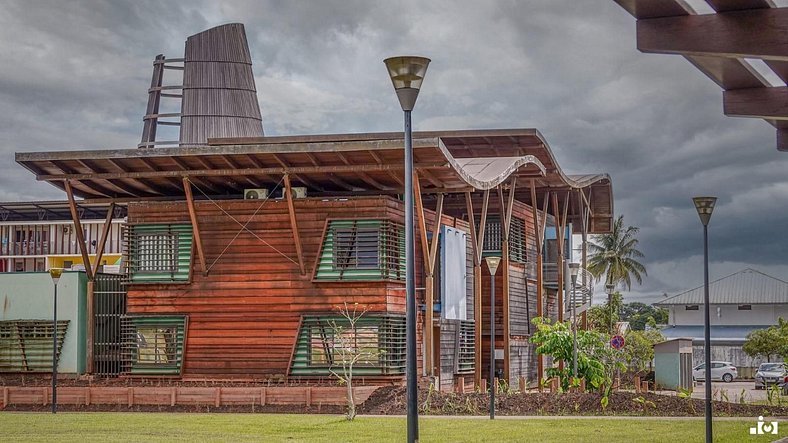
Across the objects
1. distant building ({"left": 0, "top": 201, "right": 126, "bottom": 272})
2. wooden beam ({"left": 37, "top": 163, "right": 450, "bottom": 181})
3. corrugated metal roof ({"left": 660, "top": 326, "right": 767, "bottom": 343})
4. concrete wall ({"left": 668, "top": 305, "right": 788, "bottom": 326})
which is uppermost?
distant building ({"left": 0, "top": 201, "right": 126, "bottom": 272})

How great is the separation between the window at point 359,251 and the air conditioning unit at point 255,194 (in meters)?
2.39

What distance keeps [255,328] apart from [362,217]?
4.76 m

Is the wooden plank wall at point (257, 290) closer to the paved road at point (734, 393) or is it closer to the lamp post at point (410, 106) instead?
the paved road at point (734, 393)

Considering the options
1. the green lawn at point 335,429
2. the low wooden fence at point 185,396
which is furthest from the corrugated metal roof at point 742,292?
the green lawn at point 335,429

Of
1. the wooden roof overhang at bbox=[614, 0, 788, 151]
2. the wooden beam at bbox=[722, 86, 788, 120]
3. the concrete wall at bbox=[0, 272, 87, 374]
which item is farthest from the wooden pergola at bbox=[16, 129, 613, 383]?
the wooden roof overhang at bbox=[614, 0, 788, 151]

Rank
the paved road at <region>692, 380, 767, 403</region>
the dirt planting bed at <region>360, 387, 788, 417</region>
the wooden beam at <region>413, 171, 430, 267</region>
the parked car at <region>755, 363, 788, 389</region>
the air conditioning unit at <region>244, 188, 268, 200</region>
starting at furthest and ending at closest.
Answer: the parked car at <region>755, 363, 788, 389</region>, the paved road at <region>692, 380, 767, 403</region>, the air conditioning unit at <region>244, 188, 268, 200</region>, the wooden beam at <region>413, 171, 430, 267</region>, the dirt planting bed at <region>360, 387, 788, 417</region>

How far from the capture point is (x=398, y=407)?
28891 millimetres

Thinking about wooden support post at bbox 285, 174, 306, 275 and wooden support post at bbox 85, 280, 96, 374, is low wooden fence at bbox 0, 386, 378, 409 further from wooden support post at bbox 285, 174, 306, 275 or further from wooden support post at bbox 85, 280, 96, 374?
wooden support post at bbox 85, 280, 96, 374

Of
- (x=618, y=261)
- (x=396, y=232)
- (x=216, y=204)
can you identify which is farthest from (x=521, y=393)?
(x=618, y=261)

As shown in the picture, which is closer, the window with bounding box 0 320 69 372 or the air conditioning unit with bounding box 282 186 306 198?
the air conditioning unit with bounding box 282 186 306 198

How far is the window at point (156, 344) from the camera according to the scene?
3478 centimetres

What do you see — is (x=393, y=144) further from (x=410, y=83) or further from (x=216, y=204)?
(x=410, y=83)

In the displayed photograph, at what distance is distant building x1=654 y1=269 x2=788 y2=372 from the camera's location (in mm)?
80500

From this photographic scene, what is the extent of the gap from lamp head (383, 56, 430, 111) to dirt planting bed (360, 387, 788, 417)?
15600mm
